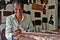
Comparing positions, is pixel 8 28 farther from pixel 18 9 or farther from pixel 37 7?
pixel 37 7

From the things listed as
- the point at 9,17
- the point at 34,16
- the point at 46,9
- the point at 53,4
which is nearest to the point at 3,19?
the point at 9,17

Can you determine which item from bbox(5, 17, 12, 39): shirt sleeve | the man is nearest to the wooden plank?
the man

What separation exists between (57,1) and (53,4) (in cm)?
7

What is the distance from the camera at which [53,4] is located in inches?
82.8

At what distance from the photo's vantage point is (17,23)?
1.69 meters

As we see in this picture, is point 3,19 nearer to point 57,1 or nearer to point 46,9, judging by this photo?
point 46,9

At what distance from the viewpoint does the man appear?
165 centimetres

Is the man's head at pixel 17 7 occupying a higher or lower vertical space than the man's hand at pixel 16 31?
higher

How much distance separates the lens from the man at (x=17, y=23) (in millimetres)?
1648

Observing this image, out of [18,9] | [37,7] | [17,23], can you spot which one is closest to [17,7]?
[18,9]

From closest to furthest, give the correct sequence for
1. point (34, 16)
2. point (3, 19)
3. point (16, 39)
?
point (16, 39)
point (3, 19)
point (34, 16)

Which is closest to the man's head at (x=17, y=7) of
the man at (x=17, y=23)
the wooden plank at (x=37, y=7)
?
the man at (x=17, y=23)

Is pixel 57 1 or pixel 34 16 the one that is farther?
pixel 57 1

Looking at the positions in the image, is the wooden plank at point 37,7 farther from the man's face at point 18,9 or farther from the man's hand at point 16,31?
the man's hand at point 16,31
